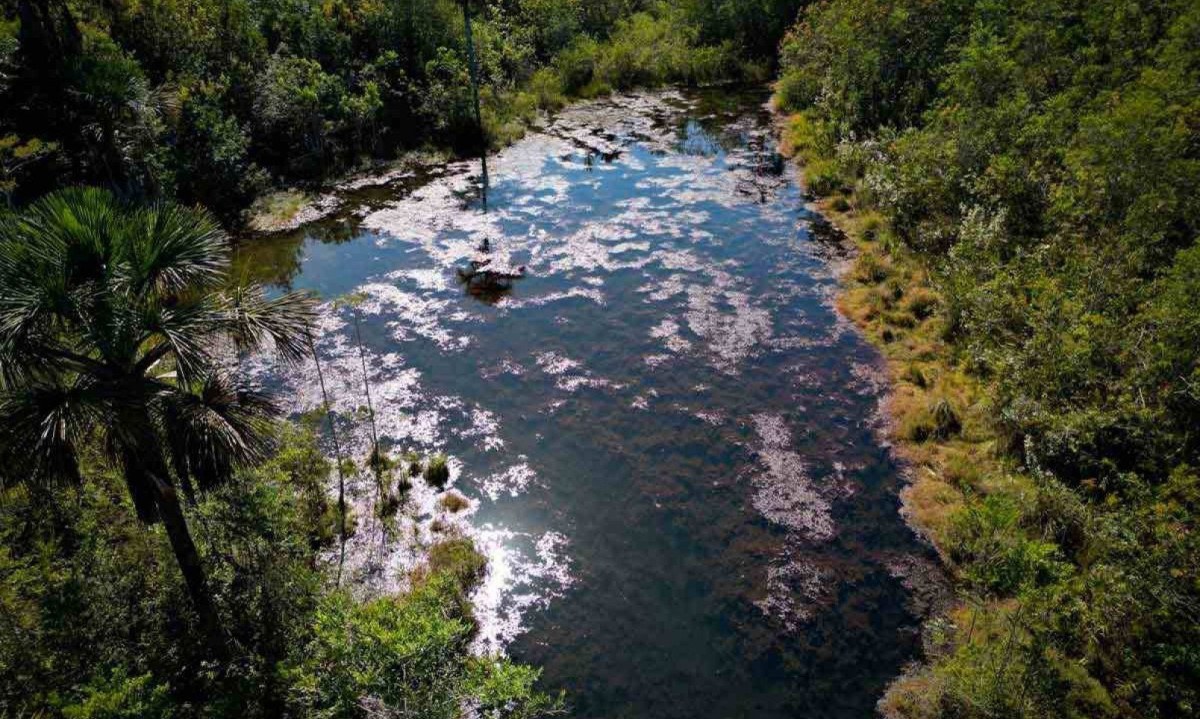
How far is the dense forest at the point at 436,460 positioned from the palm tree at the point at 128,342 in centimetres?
4

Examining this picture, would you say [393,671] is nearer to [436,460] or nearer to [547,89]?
[436,460]

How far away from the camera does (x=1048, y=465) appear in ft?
43.4

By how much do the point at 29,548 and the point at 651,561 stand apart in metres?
9.62

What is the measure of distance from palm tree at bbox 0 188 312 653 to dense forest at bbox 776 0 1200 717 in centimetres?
1011

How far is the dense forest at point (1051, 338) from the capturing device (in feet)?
31.4

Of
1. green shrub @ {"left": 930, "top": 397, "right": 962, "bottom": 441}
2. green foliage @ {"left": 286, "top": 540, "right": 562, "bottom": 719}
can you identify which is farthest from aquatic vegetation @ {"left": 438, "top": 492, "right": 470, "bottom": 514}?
green shrub @ {"left": 930, "top": 397, "right": 962, "bottom": 441}

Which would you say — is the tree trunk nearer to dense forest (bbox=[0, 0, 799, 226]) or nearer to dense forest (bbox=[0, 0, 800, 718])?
dense forest (bbox=[0, 0, 800, 718])

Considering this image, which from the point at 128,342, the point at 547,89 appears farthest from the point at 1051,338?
the point at 547,89

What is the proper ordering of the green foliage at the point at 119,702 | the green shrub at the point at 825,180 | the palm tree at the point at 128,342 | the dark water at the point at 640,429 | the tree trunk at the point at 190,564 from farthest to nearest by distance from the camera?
the green shrub at the point at 825,180 < the dark water at the point at 640,429 < the tree trunk at the point at 190,564 < the green foliage at the point at 119,702 < the palm tree at the point at 128,342

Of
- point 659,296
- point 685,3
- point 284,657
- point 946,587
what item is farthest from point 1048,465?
point 685,3

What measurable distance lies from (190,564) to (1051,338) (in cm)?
1619

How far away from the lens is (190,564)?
8.59 meters

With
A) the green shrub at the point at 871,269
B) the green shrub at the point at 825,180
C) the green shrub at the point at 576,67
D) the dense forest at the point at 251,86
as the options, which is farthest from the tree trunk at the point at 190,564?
the green shrub at the point at 576,67

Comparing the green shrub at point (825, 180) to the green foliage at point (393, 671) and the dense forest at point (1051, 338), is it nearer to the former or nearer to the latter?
the dense forest at point (1051, 338)
